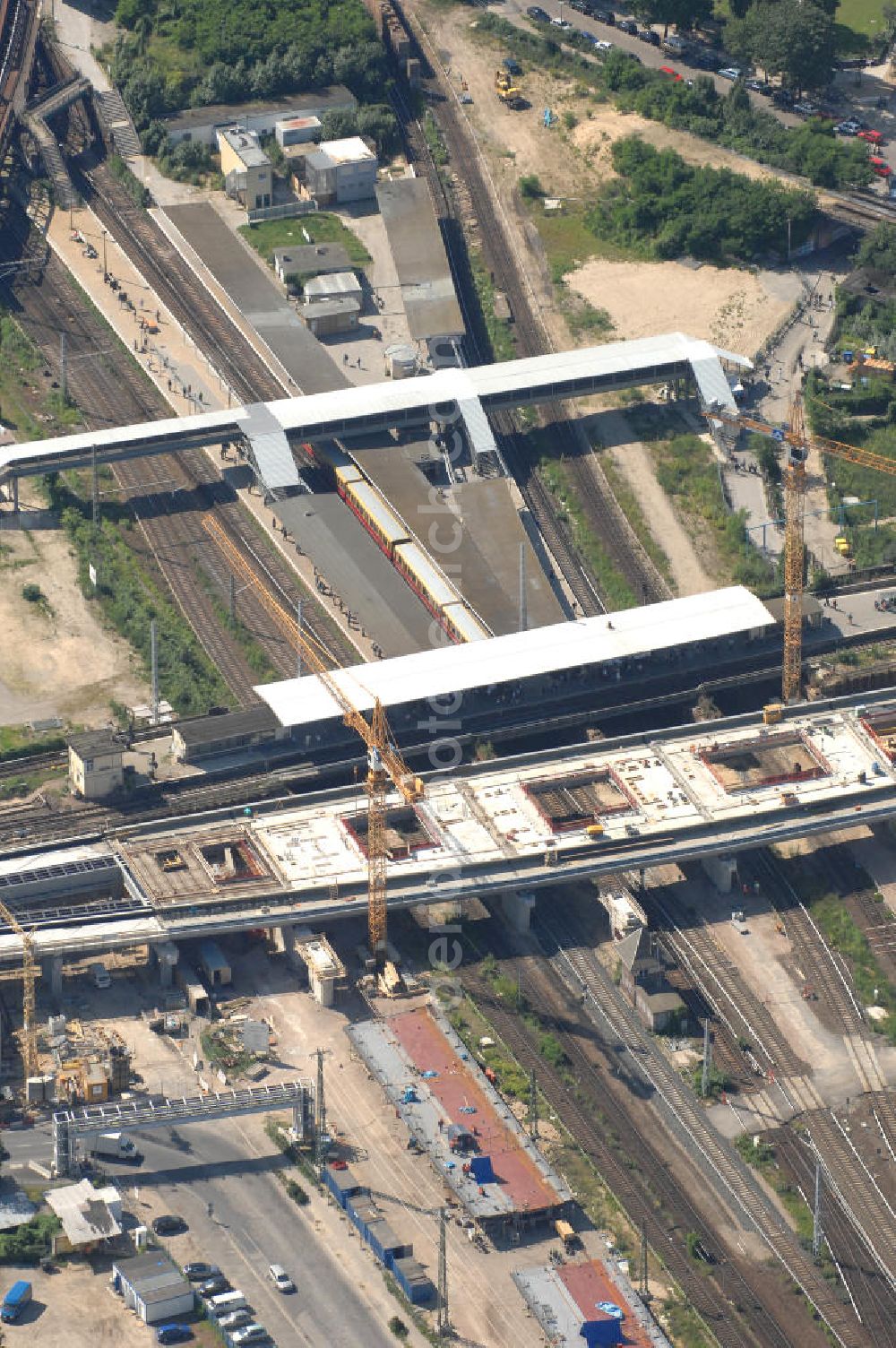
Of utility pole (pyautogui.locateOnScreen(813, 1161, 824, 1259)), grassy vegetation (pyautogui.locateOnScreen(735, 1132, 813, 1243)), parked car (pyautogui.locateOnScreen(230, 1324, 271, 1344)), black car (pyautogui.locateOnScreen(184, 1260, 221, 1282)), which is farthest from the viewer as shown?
grassy vegetation (pyautogui.locateOnScreen(735, 1132, 813, 1243))

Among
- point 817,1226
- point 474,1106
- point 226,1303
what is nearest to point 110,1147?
point 226,1303

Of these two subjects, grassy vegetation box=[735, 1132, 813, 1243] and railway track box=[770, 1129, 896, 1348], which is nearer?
railway track box=[770, 1129, 896, 1348]

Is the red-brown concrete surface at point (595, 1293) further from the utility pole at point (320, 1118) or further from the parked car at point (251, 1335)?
the parked car at point (251, 1335)

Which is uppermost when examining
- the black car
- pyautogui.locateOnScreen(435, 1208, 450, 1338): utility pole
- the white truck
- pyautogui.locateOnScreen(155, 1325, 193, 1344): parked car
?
the white truck

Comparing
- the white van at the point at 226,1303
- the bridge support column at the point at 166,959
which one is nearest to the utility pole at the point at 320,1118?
the bridge support column at the point at 166,959

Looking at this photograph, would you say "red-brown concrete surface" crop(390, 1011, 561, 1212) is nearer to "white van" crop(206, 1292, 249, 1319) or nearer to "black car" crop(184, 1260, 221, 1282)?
"white van" crop(206, 1292, 249, 1319)

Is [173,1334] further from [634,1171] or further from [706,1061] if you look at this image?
[706,1061]

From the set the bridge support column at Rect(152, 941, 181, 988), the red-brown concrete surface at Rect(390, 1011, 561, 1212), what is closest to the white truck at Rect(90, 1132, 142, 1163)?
the bridge support column at Rect(152, 941, 181, 988)
